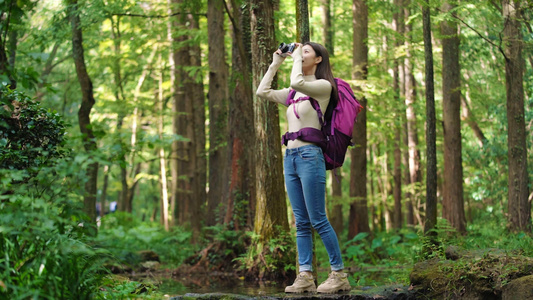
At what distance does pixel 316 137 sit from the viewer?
19.5 ft

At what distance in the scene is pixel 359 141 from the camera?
17.2 meters

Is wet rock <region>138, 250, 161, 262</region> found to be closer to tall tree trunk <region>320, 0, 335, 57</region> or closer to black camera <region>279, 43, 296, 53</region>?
tall tree trunk <region>320, 0, 335, 57</region>

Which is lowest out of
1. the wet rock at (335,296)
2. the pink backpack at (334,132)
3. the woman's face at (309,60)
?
the wet rock at (335,296)

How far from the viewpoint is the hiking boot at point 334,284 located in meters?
5.92

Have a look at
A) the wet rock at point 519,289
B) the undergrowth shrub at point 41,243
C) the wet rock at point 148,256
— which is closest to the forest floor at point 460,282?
the wet rock at point 519,289

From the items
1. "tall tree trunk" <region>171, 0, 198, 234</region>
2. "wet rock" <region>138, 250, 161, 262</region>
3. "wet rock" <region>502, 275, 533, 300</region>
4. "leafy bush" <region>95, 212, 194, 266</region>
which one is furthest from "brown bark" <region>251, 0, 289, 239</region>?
"tall tree trunk" <region>171, 0, 198, 234</region>

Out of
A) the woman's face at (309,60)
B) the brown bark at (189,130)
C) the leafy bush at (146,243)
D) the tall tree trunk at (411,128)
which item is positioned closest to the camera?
the woman's face at (309,60)

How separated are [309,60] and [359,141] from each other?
11.2 metres

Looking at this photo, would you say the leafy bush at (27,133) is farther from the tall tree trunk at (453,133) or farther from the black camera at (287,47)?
the tall tree trunk at (453,133)

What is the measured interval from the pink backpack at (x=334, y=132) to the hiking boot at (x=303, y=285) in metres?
1.22

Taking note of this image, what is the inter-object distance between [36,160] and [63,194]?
72 cm

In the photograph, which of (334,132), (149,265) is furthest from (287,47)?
(149,265)

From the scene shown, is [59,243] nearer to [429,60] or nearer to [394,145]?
[429,60]

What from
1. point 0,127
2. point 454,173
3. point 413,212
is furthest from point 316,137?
point 413,212
